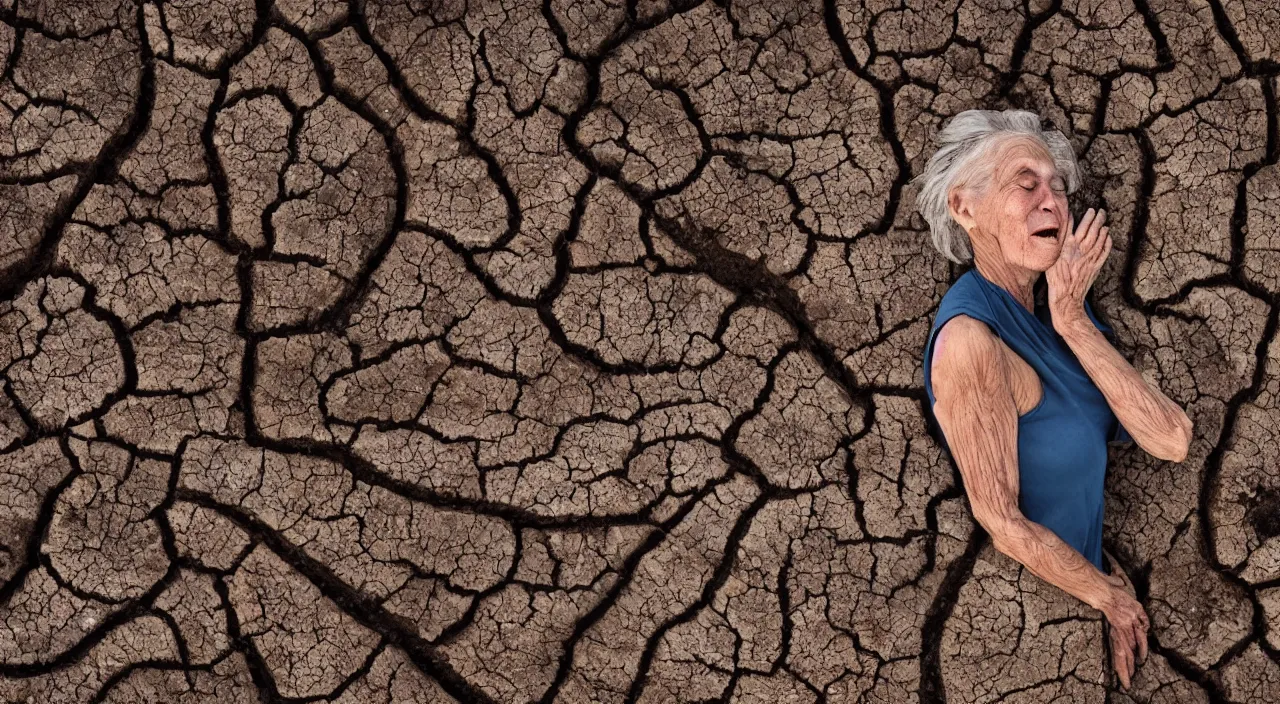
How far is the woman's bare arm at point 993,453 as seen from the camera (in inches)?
110

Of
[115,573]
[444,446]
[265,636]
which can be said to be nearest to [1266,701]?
[444,446]

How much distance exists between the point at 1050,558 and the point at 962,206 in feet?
3.04

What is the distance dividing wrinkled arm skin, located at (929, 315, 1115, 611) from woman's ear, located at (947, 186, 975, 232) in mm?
284

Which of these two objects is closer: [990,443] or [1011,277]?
[990,443]

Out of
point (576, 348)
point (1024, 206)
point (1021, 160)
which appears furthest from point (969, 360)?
point (576, 348)

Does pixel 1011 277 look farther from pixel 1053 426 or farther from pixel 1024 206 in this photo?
pixel 1053 426

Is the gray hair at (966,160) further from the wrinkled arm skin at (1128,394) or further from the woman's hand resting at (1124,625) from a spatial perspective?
the woman's hand resting at (1124,625)

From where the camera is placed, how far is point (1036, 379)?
115 inches

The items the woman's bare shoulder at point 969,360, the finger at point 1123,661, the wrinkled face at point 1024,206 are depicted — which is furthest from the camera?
the finger at point 1123,661

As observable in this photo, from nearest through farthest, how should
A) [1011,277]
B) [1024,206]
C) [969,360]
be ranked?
[969,360] → [1024,206] → [1011,277]

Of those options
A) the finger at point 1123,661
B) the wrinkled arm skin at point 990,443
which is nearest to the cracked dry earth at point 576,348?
the finger at point 1123,661

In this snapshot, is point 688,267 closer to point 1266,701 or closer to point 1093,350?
point 1093,350

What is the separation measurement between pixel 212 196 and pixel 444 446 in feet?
3.03

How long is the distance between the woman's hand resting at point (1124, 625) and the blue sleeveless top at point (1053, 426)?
0.09 meters
